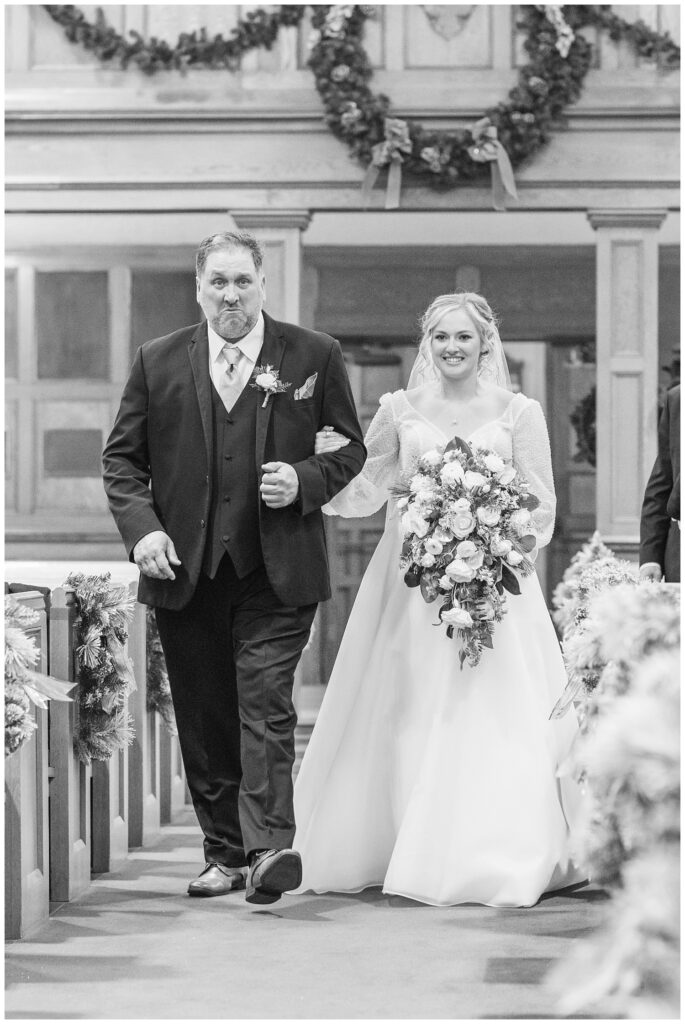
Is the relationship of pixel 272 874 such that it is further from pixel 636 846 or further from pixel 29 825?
pixel 636 846

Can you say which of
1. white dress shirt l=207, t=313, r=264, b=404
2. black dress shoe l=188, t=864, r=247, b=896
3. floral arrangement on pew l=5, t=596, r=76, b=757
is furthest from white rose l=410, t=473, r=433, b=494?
floral arrangement on pew l=5, t=596, r=76, b=757

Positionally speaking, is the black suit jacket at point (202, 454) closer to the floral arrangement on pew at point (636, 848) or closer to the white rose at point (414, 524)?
the white rose at point (414, 524)

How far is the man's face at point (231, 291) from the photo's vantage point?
434 cm

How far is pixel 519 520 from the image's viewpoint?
4.54 meters

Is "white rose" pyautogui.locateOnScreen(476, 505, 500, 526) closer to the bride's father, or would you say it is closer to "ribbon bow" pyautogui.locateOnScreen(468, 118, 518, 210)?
the bride's father

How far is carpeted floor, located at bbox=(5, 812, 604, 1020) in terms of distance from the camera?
10.6ft

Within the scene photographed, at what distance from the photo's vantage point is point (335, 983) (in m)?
3.42

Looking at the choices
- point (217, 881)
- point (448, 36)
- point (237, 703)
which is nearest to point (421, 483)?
point (237, 703)

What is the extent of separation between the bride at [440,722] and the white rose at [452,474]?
29 centimetres

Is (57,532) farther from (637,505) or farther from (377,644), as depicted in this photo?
(377,644)

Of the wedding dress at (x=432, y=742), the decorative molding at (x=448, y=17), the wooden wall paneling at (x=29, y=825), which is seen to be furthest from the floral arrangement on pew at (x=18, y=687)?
the decorative molding at (x=448, y=17)

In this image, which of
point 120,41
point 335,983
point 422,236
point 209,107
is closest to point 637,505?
point 422,236

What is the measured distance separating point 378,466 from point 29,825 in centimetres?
175

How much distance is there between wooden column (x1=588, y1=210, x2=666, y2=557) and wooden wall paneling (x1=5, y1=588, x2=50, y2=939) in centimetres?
482
